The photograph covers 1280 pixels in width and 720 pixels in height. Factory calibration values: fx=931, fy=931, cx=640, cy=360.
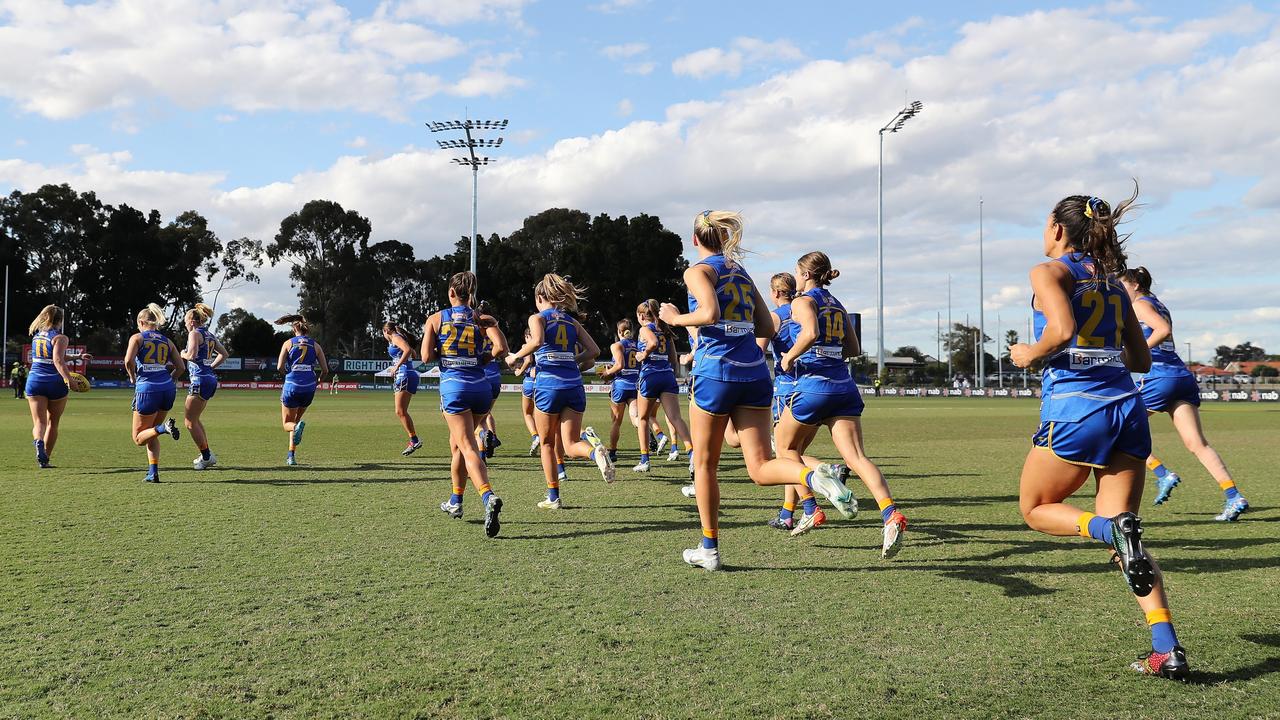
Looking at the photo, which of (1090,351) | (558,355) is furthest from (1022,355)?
(558,355)

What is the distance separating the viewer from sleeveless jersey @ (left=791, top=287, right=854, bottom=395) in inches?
264

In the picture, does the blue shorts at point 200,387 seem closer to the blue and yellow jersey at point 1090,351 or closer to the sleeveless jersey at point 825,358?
the sleeveless jersey at point 825,358

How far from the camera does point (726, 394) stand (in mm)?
5434

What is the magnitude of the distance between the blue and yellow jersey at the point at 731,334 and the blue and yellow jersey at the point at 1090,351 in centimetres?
189

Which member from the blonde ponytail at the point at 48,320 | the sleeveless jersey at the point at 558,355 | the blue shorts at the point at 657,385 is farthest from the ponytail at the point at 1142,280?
the blonde ponytail at the point at 48,320

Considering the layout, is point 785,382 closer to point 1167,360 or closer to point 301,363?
point 1167,360

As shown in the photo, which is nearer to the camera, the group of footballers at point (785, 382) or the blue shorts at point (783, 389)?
the group of footballers at point (785, 382)

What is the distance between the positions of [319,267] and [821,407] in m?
77.8

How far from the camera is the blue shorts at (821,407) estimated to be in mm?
6668

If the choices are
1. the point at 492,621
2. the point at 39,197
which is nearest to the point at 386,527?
the point at 492,621

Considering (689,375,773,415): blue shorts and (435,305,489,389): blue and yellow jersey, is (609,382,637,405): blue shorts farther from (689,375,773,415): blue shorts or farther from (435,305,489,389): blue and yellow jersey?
(689,375,773,415): blue shorts

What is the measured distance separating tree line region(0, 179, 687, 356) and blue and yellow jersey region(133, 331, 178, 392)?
5642cm

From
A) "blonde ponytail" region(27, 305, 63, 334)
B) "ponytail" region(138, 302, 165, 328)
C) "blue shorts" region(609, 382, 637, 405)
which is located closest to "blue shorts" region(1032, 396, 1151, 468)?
"blue shorts" region(609, 382, 637, 405)

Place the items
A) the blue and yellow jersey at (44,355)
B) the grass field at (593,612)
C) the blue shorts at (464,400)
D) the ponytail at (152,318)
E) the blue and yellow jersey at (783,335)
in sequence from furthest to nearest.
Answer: the blue and yellow jersey at (44,355) → the ponytail at (152,318) → the blue and yellow jersey at (783,335) → the blue shorts at (464,400) → the grass field at (593,612)
